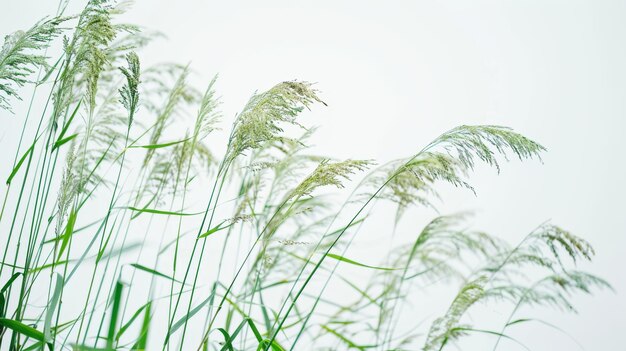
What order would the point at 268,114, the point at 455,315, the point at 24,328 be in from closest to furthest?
the point at 24,328, the point at 268,114, the point at 455,315

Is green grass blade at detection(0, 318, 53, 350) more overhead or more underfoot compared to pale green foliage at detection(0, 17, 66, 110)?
more underfoot

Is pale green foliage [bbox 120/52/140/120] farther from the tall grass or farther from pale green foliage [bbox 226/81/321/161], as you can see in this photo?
pale green foliage [bbox 226/81/321/161]

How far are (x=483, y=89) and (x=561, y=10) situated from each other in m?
1.67

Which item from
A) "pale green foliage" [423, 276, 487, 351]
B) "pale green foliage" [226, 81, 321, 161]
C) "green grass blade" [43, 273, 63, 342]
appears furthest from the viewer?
"pale green foliage" [423, 276, 487, 351]

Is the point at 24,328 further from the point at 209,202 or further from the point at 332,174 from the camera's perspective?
A: the point at 332,174

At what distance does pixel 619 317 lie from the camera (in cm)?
757

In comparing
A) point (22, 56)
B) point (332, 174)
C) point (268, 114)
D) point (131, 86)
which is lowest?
point (332, 174)

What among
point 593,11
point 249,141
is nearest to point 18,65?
point 249,141

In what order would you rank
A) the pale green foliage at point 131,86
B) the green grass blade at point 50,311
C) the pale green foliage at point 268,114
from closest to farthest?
1. the green grass blade at point 50,311
2. the pale green foliage at point 268,114
3. the pale green foliage at point 131,86

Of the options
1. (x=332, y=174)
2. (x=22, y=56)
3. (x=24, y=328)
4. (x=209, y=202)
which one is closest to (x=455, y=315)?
(x=332, y=174)

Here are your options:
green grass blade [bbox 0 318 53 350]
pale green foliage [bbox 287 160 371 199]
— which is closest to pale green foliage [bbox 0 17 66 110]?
green grass blade [bbox 0 318 53 350]

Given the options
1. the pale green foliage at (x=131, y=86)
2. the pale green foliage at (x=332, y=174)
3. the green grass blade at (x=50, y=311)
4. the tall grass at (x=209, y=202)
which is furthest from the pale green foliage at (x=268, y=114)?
the green grass blade at (x=50, y=311)

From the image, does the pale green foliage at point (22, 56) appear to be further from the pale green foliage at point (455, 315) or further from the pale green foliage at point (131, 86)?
the pale green foliage at point (455, 315)

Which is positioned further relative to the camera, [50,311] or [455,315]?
[455,315]
